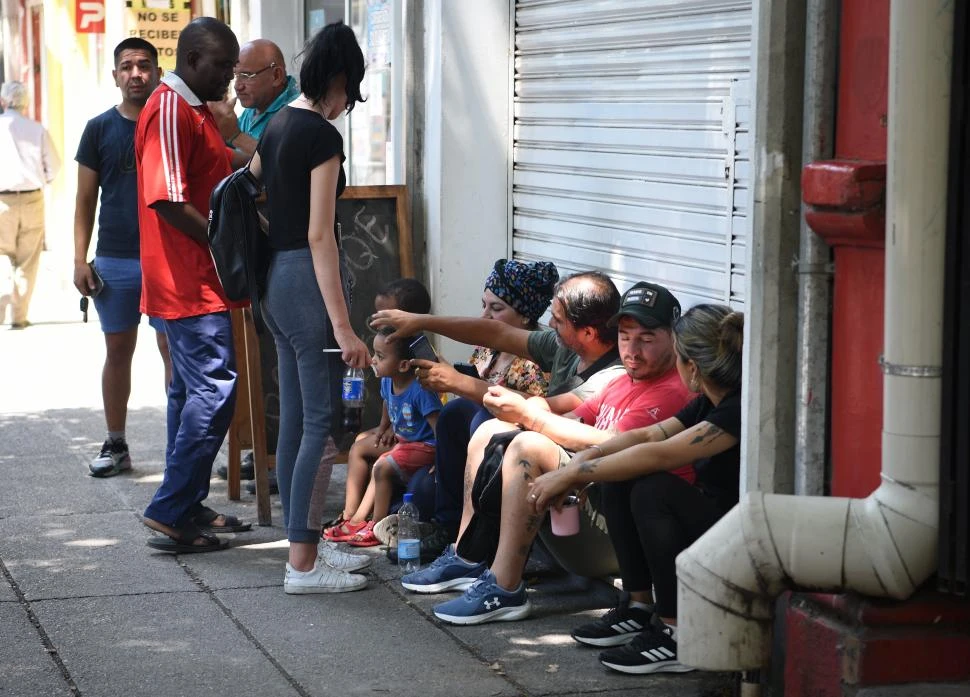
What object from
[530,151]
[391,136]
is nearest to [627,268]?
[530,151]

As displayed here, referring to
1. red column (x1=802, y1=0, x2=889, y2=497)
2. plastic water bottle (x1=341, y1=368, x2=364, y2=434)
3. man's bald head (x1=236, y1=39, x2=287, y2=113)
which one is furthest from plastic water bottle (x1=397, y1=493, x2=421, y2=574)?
man's bald head (x1=236, y1=39, x2=287, y2=113)

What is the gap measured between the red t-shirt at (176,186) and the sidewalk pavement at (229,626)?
1.02 meters

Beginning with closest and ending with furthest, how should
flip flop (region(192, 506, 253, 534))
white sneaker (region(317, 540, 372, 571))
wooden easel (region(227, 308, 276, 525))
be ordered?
white sneaker (region(317, 540, 372, 571))
flip flop (region(192, 506, 253, 534))
wooden easel (region(227, 308, 276, 525))

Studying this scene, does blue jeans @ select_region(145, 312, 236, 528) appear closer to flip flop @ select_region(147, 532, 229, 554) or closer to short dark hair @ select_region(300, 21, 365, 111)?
flip flop @ select_region(147, 532, 229, 554)

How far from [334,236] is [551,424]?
1.02 meters

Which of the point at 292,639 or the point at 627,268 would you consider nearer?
the point at 292,639

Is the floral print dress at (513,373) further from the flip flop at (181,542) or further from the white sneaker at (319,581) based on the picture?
the flip flop at (181,542)

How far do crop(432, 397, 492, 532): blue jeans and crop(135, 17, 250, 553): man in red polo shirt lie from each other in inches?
36.6

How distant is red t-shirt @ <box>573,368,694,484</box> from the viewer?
17.4 feet

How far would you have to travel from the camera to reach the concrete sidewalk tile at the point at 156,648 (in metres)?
4.83

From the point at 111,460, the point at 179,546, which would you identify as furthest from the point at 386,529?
the point at 111,460

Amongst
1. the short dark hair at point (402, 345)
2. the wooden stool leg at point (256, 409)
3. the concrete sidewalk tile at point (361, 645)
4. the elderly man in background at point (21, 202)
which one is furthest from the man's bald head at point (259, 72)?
the elderly man in background at point (21, 202)

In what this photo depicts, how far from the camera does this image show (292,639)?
5309 mm

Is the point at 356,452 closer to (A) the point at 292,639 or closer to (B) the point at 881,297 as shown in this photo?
(A) the point at 292,639
